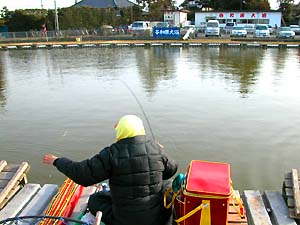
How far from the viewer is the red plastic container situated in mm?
2938

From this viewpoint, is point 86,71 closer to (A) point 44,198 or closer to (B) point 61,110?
(B) point 61,110

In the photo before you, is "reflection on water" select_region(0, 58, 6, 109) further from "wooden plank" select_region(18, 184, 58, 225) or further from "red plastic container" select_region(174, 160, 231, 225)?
"red plastic container" select_region(174, 160, 231, 225)

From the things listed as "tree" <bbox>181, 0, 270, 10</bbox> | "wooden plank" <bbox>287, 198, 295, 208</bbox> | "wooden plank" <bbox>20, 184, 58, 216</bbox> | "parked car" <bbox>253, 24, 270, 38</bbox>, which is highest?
"tree" <bbox>181, 0, 270, 10</bbox>

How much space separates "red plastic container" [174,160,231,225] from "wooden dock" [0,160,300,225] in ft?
1.33

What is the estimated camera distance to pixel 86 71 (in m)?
16.1

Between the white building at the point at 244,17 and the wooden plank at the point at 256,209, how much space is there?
41.7m

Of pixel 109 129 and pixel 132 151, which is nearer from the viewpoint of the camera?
pixel 132 151

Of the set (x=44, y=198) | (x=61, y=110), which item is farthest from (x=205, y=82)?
(x=44, y=198)

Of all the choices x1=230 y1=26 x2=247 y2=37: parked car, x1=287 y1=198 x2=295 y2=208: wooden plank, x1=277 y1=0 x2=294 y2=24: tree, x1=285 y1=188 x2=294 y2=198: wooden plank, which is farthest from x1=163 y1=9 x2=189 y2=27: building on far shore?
x1=287 y1=198 x2=295 y2=208: wooden plank

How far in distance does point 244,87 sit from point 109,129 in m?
6.05

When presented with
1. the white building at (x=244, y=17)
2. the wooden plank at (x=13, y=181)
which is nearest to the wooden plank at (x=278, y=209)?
the wooden plank at (x=13, y=181)

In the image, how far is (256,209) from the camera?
398 centimetres

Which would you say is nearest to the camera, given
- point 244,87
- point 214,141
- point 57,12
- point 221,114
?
point 214,141

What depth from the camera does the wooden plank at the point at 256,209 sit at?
376 cm
